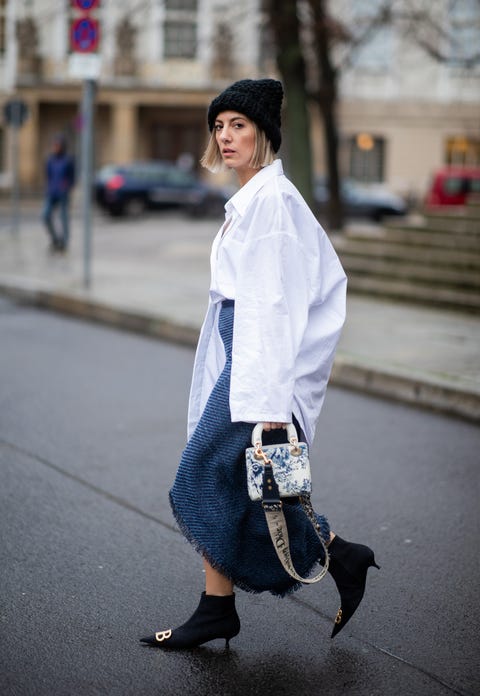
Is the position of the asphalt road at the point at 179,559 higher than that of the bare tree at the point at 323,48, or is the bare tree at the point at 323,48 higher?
the bare tree at the point at 323,48

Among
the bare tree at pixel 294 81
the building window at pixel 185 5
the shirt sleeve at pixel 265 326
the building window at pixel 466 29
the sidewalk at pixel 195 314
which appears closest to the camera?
the shirt sleeve at pixel 265 326

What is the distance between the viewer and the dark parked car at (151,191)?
3150cm

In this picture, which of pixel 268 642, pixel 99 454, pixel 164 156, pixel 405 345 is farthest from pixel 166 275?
pixel 164 156

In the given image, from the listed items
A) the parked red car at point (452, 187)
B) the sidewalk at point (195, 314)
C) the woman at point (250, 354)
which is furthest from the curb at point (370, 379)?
the parked red car at point (452, 187)

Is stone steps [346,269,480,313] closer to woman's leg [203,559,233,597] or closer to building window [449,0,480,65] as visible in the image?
woman's leg [203,559,233,597]

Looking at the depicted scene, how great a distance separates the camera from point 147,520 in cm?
475

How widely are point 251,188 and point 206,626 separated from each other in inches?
54.8

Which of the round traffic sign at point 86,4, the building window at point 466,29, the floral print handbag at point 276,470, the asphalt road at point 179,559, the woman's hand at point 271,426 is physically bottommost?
the asphalt road at point 179,559

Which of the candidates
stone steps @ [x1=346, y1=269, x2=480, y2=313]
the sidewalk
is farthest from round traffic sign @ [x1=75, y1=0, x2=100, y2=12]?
stone steps @ [x1=346, y1=269, x2=480, y2=313]

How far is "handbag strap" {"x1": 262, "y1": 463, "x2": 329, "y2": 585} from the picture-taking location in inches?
119

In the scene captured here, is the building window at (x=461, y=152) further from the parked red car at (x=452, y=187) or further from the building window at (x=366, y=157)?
the parked red car at (x=452, y=187)

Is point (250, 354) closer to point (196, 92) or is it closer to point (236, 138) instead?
point (236, 138)

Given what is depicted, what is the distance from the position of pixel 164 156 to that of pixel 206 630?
141ft

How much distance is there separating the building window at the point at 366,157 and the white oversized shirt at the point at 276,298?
41.3 meters
